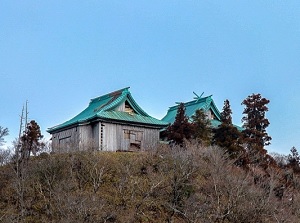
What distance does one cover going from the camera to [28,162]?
77.5 ft

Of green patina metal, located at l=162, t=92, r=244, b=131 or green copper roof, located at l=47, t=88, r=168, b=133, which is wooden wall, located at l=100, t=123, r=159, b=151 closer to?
green copper roof, located at l=47, t=88, r=168, b=133

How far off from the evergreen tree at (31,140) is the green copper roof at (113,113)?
2.79 feet

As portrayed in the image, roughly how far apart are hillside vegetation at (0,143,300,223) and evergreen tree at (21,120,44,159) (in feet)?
2.46

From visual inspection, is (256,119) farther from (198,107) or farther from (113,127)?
(113,127)

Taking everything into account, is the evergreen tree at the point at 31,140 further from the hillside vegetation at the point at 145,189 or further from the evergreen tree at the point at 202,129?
the evergreen tree at the point at 202,129

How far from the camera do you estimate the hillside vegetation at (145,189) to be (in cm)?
2111

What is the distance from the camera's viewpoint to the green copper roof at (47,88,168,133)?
90.8 feet

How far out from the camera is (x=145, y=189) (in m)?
23.6

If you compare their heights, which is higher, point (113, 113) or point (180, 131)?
point (113, 113)

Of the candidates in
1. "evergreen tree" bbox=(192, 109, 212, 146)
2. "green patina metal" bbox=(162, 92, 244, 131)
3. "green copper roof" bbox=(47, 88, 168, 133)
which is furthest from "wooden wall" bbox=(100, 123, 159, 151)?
"green patina metal" bbox=(162, 92, 244, 131)

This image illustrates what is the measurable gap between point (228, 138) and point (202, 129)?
163 centimetres

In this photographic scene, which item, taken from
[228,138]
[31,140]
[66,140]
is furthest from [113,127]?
[228,138]

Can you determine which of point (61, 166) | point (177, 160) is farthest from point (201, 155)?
point (61, 166)

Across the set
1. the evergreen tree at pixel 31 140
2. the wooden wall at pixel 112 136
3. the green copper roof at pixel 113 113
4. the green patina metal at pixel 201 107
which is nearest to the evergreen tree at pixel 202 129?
the green copper roof at pixel 113 113
